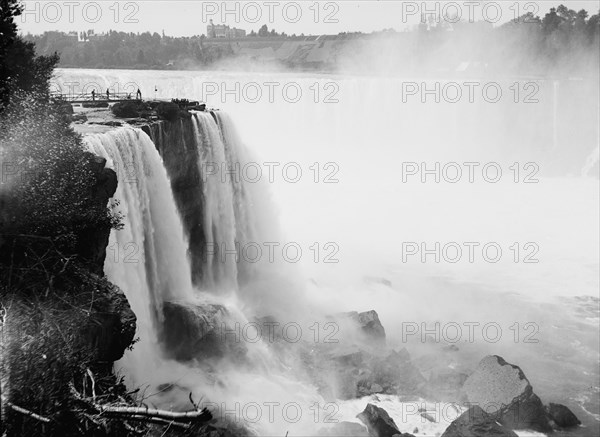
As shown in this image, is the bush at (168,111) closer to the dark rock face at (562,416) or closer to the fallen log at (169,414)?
the dark rock face at (562,416)

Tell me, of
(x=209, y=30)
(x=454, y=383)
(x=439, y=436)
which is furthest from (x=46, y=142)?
(x=209, y=30)

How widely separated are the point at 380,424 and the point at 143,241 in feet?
23.6

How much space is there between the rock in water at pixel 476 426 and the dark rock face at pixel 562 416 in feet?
5.57

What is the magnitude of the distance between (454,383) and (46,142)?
38.2 feet

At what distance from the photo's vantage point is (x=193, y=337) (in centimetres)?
1623

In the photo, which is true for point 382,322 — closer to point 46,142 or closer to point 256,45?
point 46,142

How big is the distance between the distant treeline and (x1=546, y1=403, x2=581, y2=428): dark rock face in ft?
173

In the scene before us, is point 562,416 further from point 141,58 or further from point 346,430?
point 141,58

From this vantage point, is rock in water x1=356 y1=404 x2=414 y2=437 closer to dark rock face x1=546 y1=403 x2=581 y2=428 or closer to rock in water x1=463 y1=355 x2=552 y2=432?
rock in water x1=463 y1=355 x2=552 y2=432

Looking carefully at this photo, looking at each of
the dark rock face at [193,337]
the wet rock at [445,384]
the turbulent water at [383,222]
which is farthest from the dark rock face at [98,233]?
the wet rock at [445,384]

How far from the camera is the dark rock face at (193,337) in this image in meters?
16.2

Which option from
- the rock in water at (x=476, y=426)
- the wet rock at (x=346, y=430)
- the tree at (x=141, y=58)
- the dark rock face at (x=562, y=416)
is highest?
the tree at (x=141, y=58)

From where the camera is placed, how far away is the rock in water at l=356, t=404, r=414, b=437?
44.3 ft

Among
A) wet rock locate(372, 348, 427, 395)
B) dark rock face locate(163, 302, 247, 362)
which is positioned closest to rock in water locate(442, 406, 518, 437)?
wet rock locate(372, 348, 427, 395)
